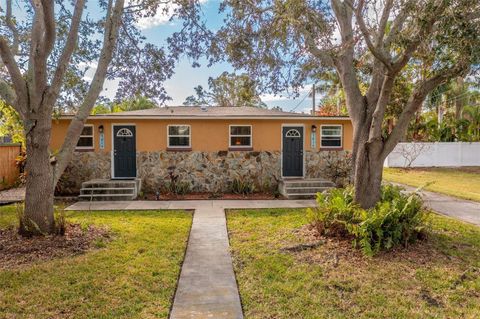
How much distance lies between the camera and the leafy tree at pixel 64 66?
6.50 meters

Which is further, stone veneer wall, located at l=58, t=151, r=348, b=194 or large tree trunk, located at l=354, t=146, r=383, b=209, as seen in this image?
stone veneer wall, located at l=58, t=151, r=348, b=194

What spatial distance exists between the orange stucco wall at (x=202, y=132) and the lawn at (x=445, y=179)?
5.05m

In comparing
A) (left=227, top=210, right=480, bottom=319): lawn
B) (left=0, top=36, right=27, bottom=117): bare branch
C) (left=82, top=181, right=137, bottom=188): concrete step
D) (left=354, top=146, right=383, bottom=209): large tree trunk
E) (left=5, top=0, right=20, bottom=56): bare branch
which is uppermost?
(left=5, top=0, right=20, bottom=56): bare branch

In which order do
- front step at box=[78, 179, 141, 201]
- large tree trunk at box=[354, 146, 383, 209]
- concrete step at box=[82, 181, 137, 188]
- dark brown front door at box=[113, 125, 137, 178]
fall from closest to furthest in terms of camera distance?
large tree trunk at box=[354, 146, 383, 209]
front step at box=[78, 179, 141, 201]
concrete step at box=[82, 181, 137, 188]
dark brown front door at box=[113, 125, 137, 178]

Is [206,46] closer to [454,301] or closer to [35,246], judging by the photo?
[35,246]

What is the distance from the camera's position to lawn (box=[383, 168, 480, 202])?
45.6 feet

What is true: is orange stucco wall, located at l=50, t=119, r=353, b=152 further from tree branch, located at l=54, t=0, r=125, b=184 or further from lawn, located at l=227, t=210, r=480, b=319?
lawn, located at l=227, t=210, r=480, b=319

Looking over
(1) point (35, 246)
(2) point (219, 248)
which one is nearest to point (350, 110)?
(2) point (219, 248)

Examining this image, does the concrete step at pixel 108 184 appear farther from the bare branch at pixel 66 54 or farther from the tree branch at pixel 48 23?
the tree branch at pixel 48 23

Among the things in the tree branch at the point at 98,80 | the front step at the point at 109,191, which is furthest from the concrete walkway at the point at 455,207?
the front step at the point at 109,191

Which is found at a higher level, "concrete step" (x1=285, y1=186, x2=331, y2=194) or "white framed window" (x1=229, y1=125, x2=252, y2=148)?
"white framed window" (x1=229, y1=125, x2=252, y2=148)

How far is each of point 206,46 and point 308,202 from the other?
583 cm

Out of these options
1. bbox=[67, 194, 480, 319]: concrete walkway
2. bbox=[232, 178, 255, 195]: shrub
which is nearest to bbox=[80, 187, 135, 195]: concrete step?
bbox=[67, 194, 480, 319]: concrete walkway

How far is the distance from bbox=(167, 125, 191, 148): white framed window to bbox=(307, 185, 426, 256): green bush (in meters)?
7.56
